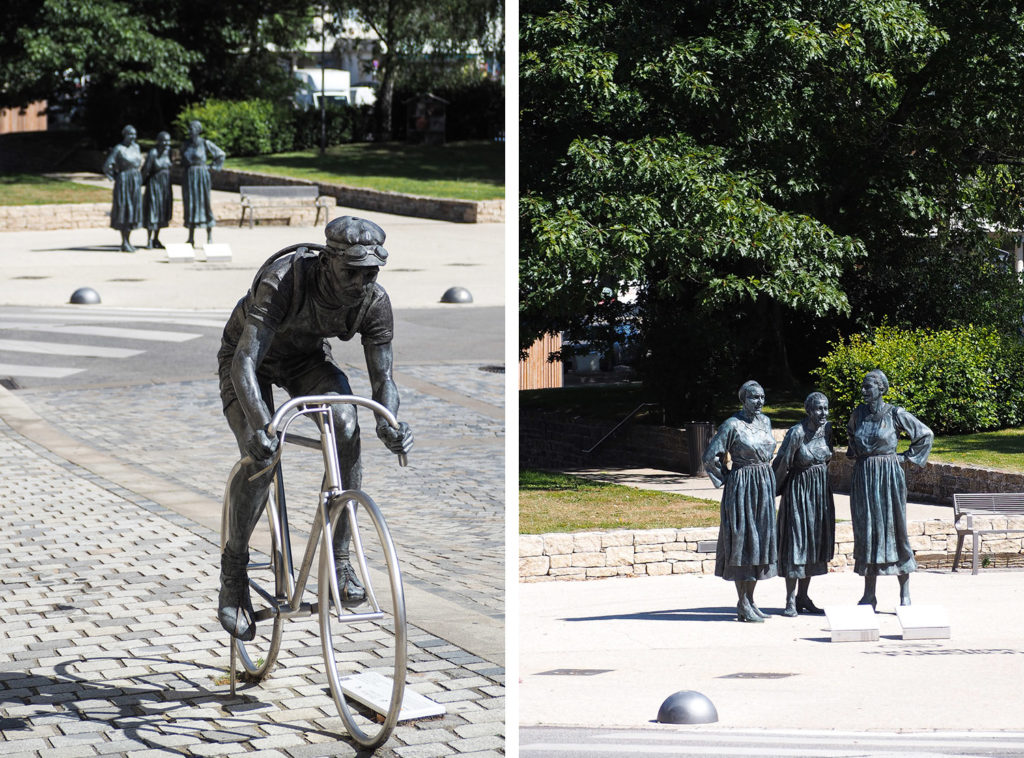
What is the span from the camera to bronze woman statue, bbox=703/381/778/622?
24.1ft

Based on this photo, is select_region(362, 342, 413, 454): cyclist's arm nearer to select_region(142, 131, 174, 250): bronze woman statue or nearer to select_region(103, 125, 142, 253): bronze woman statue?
select_region(103, 125, 142, 253): bronze woman statue

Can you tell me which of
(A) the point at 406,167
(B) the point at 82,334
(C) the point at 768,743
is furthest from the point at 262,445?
(A) the point at 406,167

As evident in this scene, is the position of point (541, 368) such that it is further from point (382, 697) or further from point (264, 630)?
point (382, 697)

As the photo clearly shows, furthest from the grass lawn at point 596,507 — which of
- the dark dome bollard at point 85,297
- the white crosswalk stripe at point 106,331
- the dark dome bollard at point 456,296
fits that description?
the dark dome bollard at point 85,297

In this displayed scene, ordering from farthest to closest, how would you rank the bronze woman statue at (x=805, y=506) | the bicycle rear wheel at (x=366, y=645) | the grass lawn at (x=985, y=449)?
the grass lawn at (x=985, y=449)
the bronze woman statue at (x=805, y=506)
the bicycle rear wheel at (x=366, y=645)

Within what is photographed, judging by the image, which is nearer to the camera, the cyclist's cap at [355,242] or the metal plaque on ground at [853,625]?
the cyclist's cap at [355,242]

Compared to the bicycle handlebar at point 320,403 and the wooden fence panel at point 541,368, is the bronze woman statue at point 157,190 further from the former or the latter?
the bicycle handlebar at point 320,403

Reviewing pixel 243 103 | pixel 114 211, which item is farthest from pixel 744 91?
pixel 243 103

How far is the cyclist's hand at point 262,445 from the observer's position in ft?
13.1

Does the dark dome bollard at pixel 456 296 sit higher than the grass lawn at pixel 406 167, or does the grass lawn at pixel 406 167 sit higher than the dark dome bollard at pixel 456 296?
the grass lawn at pixel 406 167

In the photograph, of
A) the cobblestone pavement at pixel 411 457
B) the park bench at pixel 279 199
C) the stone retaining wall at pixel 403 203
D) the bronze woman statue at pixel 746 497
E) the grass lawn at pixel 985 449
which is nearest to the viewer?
the cobblestone pavement at pixel 411 457

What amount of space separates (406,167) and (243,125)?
13.4 ft

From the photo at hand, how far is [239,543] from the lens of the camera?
4.36 meters

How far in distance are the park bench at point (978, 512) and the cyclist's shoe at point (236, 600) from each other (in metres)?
4.27
